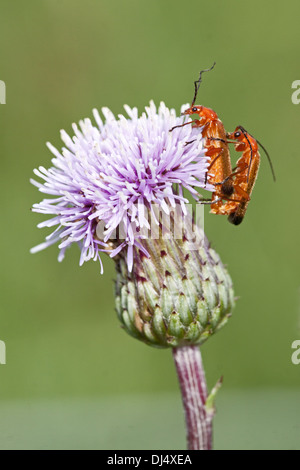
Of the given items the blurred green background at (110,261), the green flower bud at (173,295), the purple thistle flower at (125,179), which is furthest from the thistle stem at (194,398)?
the blurred green background at (110,261)

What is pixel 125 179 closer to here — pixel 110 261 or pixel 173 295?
pixel 173 295

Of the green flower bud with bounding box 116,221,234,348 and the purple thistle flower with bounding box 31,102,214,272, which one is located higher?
the purple thistle flower with bounding box 31,102,214,272

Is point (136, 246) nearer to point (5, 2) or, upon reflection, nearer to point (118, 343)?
point (118, 343)

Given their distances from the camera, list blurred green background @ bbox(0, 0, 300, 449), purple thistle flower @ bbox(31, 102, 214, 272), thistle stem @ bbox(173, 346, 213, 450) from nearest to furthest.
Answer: purple thistle flower @ bbox(31, 102, 214, 272)
thistle stem @ bbox(173, 346, 213, 450)
blurred green background @ bbox(0, 0, 300, 449)

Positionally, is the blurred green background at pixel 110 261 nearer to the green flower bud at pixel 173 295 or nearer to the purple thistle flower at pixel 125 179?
the green flower bud at pixel 173 295

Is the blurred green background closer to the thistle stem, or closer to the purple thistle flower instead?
the thistle stem

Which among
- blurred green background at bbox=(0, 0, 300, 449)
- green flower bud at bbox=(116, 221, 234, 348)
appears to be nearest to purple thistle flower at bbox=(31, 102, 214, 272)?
green flower bud at bbox=(116, 221, 234, 348)

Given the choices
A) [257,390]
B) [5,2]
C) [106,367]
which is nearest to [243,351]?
[257,390]
